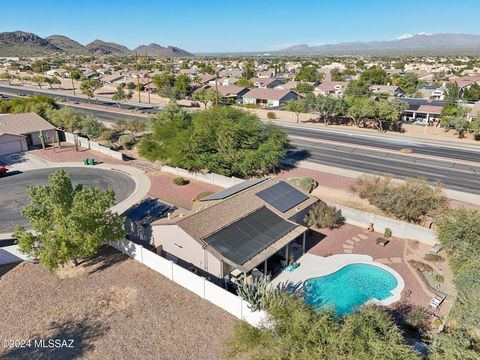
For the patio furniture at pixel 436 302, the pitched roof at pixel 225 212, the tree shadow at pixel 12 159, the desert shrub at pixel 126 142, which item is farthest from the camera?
the desert shrub at pixel 126 142

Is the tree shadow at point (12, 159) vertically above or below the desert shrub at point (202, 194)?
above

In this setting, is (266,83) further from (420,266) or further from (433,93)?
(420,266)

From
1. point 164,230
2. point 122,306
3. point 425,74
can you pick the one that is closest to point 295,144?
point 164,230

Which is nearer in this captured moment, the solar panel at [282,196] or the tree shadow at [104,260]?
the tree shadow at [104,260]

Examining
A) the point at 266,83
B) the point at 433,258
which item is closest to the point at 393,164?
the point at 433,258

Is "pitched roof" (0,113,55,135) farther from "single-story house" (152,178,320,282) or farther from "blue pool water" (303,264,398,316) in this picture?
"blue pool water" (303,264,398,316)

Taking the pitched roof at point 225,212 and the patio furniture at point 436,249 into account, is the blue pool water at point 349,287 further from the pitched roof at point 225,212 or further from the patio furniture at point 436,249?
the pitched roof at point 225,212

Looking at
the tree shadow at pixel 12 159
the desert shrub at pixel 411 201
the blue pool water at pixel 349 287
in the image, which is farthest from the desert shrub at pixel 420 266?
the tree shadow at pixel 12 159

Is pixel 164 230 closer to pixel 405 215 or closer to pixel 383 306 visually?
pixel 383 306
